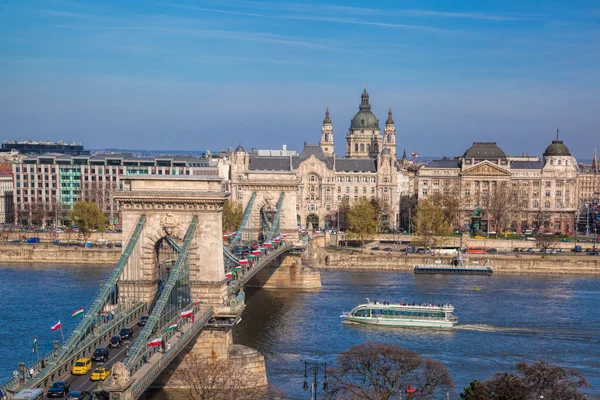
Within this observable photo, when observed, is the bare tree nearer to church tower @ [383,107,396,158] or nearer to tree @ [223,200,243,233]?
church tower @ [383,107,396,158]

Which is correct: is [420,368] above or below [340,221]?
below

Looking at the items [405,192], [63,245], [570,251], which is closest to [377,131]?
[405,192]

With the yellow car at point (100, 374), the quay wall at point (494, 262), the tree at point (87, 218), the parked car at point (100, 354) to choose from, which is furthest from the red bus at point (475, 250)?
the yellow car at point (100, 374)

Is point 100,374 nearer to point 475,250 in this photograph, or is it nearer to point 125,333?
point 125,333

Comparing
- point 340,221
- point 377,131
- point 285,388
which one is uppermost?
point 377,131

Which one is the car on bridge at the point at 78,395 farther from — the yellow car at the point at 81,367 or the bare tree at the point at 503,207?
the bare tree at the point at 503,207

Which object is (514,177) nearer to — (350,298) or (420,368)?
(350,298)

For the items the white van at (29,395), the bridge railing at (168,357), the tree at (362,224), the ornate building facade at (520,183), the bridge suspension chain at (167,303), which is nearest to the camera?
the white van at (29,395)
